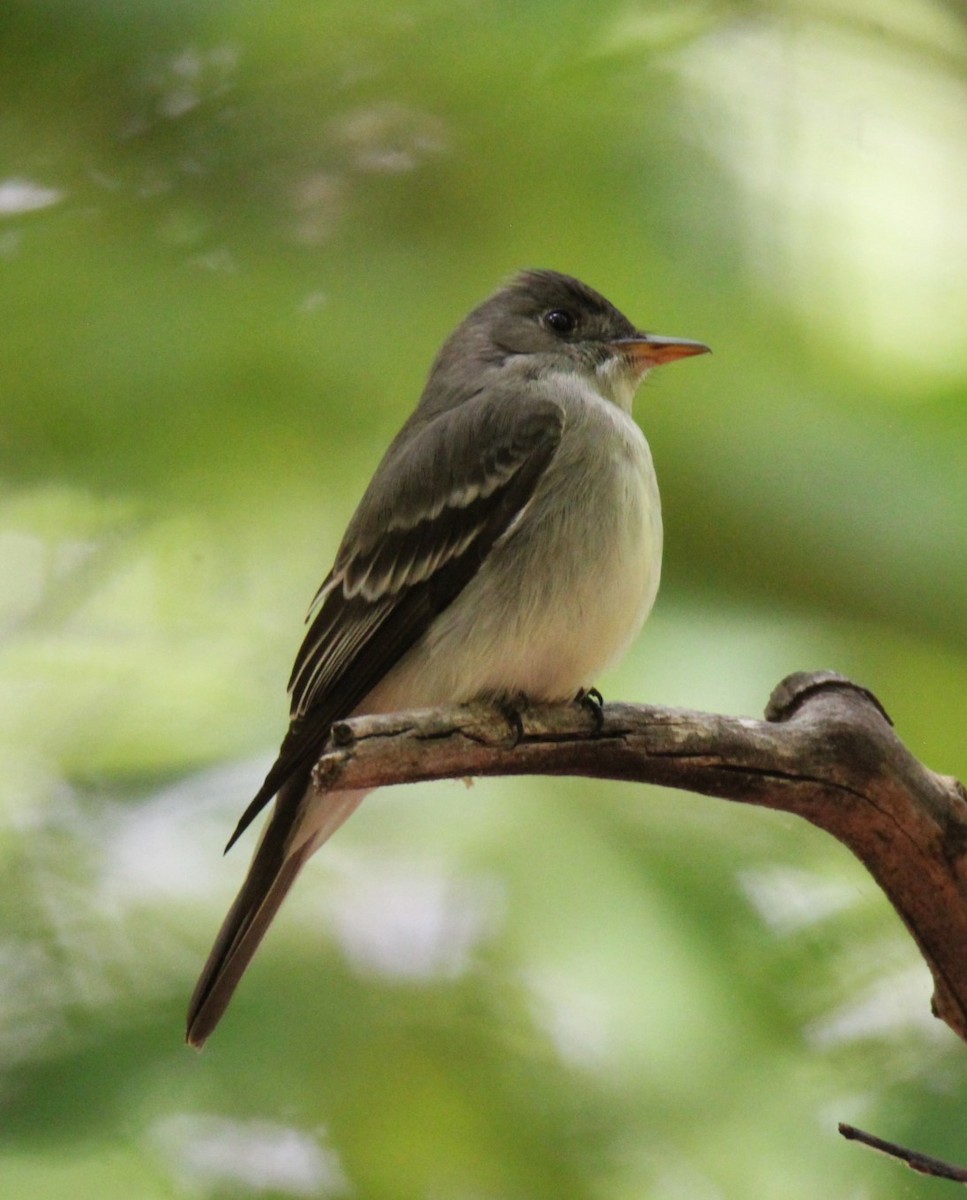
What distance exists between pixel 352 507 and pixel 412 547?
799mm

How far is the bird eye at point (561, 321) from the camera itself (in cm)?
246

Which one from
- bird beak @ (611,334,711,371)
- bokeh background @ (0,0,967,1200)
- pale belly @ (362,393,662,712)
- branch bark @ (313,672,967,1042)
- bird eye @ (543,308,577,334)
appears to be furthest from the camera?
bokeh background @ (0,0,967,1200)

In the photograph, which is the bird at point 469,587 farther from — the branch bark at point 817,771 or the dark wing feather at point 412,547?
the branch bark at point 817,771

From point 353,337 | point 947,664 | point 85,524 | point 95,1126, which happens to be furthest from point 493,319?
point 95,1126

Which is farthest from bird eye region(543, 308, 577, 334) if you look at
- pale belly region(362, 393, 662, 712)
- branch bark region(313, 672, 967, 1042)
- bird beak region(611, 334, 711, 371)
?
branch bark region(313, 672, 967, 1042)

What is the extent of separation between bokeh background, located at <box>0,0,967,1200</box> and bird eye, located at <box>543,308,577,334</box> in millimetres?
531

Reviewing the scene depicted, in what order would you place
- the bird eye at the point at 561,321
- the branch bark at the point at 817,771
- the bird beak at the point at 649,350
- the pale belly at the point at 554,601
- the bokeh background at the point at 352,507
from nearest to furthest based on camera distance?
the branch bark at the point at 817,771, the pale belly at the point at 554,601, the bird beak at the point at 649,350, the bird eye at the point at 561,321, the bokeh background at the point at 352,507

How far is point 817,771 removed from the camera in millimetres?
1779

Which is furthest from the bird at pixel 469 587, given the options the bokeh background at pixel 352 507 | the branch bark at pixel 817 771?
the bokeh background at pixel 352 507

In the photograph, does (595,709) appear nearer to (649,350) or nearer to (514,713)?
(514,713)

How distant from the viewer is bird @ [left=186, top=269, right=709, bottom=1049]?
197 centimetres

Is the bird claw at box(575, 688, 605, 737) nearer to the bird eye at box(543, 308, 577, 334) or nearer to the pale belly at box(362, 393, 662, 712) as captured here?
the pale belly at box(362, 393, 662, 712)

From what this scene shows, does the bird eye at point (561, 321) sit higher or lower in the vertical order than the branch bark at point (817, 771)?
higher

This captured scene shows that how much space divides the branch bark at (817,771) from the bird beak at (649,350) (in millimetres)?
723
